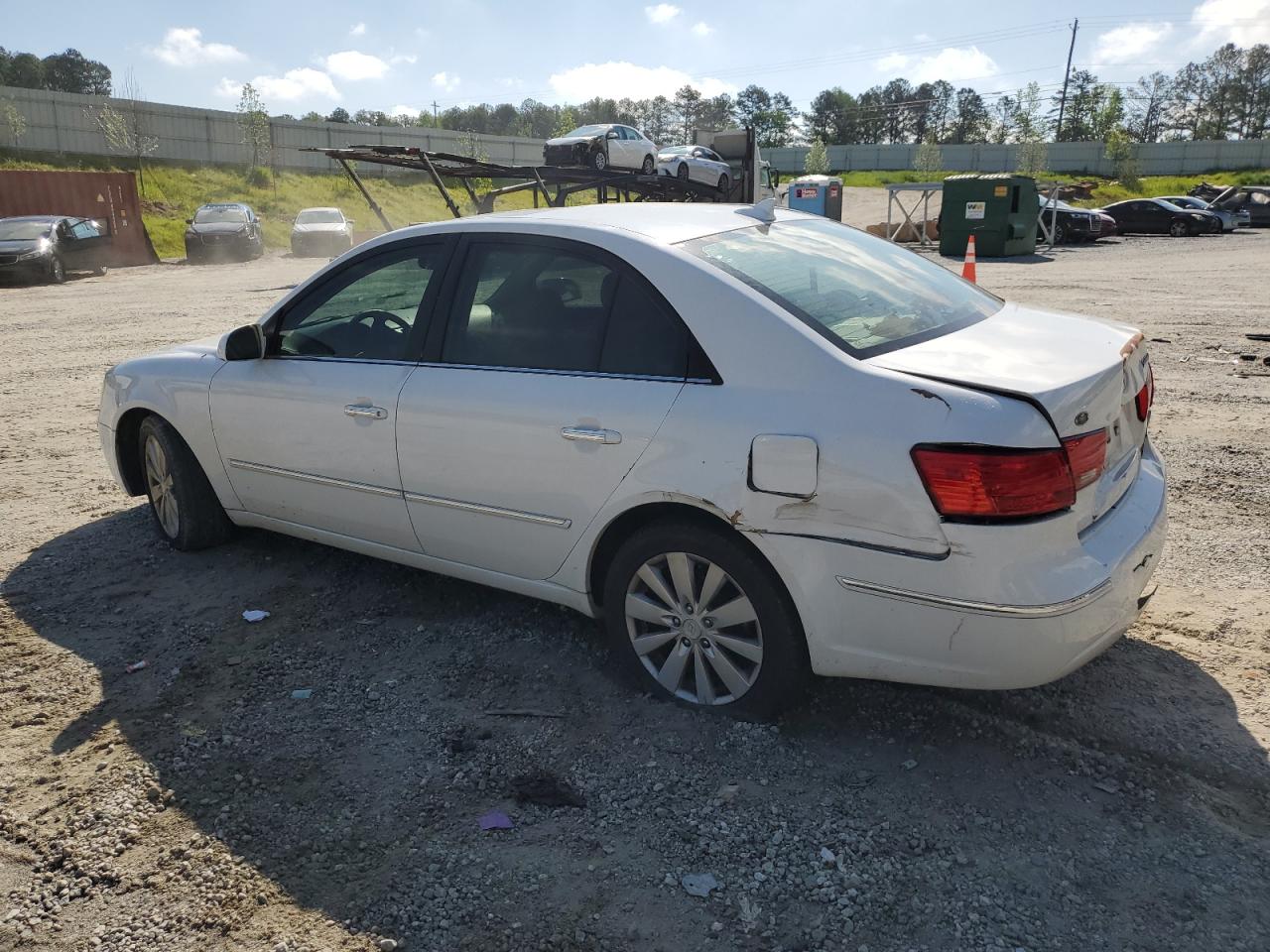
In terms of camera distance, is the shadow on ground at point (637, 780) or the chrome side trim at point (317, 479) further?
the chrome side trim at point (317, 479)

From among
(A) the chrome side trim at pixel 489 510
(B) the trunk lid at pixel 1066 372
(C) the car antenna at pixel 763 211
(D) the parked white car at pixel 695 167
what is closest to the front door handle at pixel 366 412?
(A) the chrome side trim at pixel 489 510

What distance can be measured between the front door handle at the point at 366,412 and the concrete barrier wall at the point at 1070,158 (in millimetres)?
69007

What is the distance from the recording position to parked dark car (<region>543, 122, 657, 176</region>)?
24047 mm

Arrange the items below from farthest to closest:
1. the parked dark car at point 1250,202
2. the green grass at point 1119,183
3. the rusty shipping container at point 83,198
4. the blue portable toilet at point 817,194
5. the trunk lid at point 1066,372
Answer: the green grass at point 1119,183
the parked dark car at point 1250,202
the blue portable toilet at point 817,194
the rusty shipping container at point 83,198
the trunk lid at point 1066,372

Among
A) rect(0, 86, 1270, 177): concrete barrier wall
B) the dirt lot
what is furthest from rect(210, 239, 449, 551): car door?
rect(0, 86, 1270, 177): concrete barrier wall

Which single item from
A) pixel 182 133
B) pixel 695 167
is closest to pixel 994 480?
pixel 695 167

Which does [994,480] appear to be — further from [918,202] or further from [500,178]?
[918,202]

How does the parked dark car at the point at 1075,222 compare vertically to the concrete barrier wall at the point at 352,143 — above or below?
below

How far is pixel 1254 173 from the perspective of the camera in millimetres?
64938

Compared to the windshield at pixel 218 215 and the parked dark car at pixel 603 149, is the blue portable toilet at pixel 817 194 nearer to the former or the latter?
the parked dark car at pixel 603 149

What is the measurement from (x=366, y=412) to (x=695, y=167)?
23.8 m

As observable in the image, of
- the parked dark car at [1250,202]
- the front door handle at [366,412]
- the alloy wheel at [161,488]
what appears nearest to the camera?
the front door handle at [366,412]

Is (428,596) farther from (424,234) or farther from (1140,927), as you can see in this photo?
(1140,927)

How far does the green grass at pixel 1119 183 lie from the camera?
5484 centimetres
